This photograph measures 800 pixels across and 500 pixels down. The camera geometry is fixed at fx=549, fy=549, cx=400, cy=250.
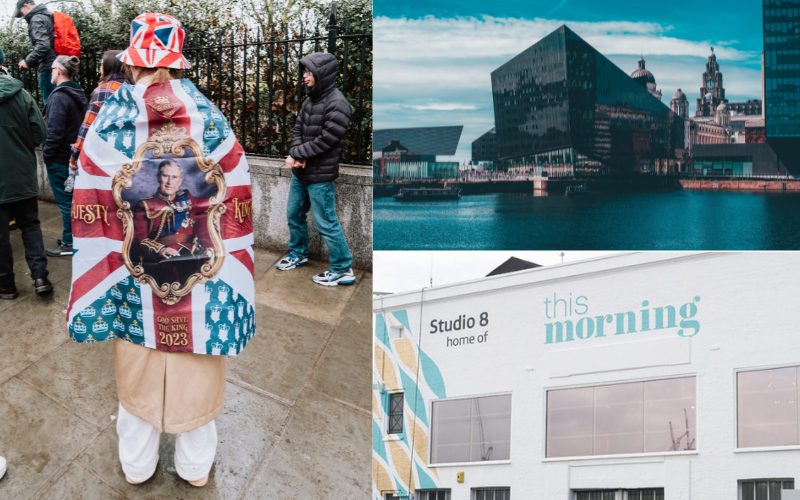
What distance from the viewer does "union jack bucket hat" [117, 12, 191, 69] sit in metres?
1.75

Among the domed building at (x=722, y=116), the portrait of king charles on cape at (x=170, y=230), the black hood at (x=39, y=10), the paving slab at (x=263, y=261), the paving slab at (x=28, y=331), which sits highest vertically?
the black hood at (x=39, y=10)

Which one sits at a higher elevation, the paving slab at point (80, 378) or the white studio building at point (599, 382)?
the paving slab at point (80, 378)

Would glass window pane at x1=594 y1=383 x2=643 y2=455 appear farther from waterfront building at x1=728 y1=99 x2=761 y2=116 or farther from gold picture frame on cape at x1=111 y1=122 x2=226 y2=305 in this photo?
gold picture frame on cape at x1=111 y1=122 x2=226 y2=305

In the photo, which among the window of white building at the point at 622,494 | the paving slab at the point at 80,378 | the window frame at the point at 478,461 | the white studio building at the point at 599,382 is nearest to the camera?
the paving slab at the point at 80,378

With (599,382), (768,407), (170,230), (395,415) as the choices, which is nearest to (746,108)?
(768,407)

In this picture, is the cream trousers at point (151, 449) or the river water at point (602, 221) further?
the river water at point (602, 221)

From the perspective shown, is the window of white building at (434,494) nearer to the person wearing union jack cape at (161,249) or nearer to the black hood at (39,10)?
the person wearing union jack cape at (161,249)

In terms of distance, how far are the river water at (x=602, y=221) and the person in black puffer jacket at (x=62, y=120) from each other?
2142 millimetres

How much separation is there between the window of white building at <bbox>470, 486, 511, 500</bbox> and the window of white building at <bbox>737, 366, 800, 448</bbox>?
7.63 feet

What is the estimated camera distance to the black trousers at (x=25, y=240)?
3076mm

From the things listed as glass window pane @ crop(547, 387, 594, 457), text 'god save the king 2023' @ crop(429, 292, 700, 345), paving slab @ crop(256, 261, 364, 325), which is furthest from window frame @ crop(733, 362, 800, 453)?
paving slab @ crop(256, 261, 364, 325)

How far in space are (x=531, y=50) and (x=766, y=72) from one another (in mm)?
1753

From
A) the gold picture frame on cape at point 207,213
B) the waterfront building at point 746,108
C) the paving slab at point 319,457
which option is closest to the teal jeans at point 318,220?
the paving slab at point 319,457

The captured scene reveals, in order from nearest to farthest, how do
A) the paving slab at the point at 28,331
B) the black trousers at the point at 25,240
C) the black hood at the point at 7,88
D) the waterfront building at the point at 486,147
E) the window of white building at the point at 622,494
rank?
the paving slab at the point at 28,331
the black hood at the point at 7,88
the black trousers at the point at 25,240
the waterfront building at the point at 486,147
the window of white building at the point at 622,494
